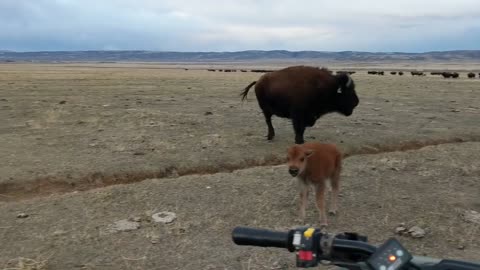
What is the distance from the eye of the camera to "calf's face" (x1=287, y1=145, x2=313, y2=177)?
7.37 meters

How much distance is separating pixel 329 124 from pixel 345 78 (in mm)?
3763

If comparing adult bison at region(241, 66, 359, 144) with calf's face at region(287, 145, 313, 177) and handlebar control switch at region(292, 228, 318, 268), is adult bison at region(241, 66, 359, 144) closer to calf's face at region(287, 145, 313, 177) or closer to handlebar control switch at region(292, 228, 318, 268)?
calf's face at region(287, 145, 313, 177)

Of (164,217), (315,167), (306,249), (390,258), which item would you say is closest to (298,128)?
(315,167)

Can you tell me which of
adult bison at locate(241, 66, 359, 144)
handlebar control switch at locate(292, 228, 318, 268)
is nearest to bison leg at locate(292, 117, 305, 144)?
adult bison at locate(241, 66, 359, 144)

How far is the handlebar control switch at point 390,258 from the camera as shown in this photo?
2.13 m

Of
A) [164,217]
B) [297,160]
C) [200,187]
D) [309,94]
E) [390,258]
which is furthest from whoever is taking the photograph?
[309,94]

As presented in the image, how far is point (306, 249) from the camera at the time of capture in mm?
2389

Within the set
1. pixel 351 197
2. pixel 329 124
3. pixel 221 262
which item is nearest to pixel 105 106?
pixel 329 124

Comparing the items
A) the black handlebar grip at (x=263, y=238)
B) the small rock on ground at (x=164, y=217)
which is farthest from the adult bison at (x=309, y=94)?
the black handlebar grip at (x=263, y=238)

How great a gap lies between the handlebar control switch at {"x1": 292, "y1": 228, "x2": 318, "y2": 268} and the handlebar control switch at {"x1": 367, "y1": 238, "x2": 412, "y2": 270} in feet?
0.89

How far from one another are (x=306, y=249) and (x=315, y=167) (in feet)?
18.0

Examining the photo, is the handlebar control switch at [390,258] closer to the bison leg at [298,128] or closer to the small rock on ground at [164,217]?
the small rock on ground at [164,217]

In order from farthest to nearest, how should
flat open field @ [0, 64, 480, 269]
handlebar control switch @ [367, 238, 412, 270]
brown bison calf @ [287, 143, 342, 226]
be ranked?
brown bison calf @ [287, 143, 342, 226], flat open field @ [0, 64, 480, 269], handlebar control switch @ [367, 238, 412, 270]

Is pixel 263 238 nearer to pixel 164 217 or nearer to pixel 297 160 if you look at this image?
pixel 297 160
